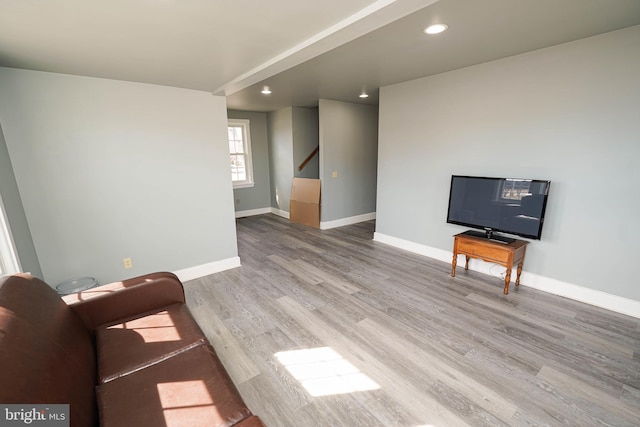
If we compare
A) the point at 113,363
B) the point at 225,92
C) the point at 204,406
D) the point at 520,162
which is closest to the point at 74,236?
the point at 113,363

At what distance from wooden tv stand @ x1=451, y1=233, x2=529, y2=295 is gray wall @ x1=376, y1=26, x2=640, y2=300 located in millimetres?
221

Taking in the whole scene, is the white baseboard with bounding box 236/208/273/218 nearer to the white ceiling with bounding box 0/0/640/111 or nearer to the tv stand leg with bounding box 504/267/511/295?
the white ceiling with bounding box 0/0/640/111

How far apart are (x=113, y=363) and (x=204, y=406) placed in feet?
2.08

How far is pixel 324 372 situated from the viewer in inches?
75.5

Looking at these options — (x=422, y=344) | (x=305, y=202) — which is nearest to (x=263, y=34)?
(x=422, y=344)

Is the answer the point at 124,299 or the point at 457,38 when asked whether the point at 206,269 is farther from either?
the point at 457,38

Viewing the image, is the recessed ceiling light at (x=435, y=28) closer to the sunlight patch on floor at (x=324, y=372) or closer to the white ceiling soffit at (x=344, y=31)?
the white ceiling soffit at (x=344, y=31)

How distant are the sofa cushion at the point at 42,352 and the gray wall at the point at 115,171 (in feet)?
4.76

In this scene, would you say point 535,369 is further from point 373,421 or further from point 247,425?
point 247,425

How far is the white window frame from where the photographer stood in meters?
1.96

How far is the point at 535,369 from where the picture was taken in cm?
192

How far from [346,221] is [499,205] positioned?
3140mm

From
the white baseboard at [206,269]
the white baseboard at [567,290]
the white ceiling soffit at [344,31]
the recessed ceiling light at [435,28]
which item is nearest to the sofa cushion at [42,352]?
the white baseboard at [206,269]

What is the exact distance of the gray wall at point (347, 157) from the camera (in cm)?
521
